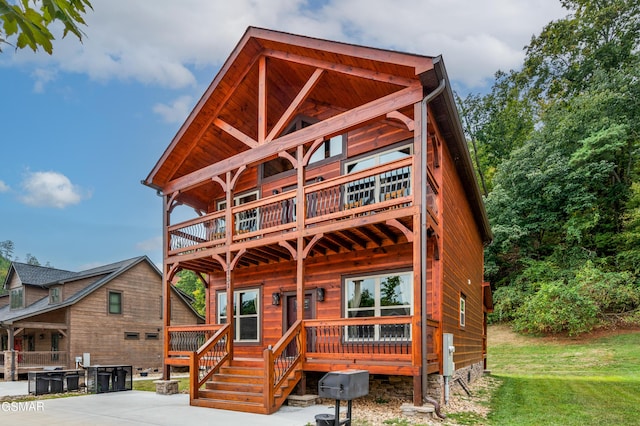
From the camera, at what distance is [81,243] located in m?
163

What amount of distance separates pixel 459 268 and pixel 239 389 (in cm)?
660

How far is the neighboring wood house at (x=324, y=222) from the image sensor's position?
863 cm

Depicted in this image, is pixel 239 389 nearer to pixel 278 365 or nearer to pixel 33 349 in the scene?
pixel 278 365

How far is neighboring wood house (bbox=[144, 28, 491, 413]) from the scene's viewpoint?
863cm

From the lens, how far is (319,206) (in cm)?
1034

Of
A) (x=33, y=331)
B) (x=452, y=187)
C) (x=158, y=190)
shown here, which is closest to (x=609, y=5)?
(x=452, y=187)

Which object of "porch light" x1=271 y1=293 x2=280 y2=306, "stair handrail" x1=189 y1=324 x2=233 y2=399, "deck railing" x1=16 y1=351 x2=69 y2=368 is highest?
"porch light" x1=271 y1=293 x2=280 y2=306

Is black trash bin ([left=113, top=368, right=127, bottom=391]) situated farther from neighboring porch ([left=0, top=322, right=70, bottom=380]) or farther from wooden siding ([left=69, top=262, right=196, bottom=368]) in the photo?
wooden siding ([left=69, top=262, right=196, bottom=368])

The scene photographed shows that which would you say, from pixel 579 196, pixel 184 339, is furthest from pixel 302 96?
pixel 579 196

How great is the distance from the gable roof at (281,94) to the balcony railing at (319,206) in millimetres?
1223

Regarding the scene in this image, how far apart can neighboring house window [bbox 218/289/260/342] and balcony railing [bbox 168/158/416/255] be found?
2028 mm

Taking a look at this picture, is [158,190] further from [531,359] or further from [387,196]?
[531,359]

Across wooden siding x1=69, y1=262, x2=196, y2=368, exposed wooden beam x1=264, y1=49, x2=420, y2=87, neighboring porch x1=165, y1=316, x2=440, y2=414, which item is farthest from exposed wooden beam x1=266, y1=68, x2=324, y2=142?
wooden siding x1=69, y1=262, x2=196, y2=368

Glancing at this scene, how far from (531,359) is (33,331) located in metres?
24.2
